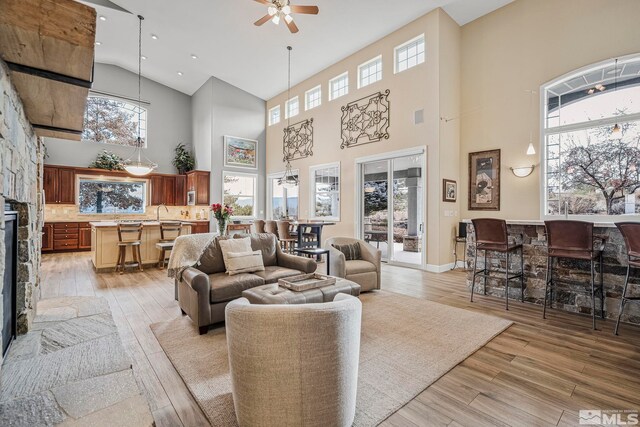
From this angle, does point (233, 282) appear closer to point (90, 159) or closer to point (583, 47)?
point (583, 47)

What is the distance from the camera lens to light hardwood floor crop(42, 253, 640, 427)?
70.2 inches

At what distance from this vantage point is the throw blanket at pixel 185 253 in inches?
129

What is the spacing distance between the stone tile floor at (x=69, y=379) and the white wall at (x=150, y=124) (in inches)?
315

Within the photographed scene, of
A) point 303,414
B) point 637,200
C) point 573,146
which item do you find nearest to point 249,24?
point 573,146

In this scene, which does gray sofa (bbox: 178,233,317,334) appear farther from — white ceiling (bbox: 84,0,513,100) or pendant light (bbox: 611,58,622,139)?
pendant light (bbox: 611,58,622,139)

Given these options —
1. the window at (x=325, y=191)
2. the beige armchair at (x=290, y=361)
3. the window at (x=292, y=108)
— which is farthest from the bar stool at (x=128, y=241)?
the window at (x=292, y=108)

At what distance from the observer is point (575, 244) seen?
3.21 meters

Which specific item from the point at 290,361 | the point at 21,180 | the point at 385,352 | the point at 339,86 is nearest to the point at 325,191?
the point at 339,86

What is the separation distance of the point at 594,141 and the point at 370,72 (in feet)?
15.3

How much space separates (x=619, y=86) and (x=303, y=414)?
659cm

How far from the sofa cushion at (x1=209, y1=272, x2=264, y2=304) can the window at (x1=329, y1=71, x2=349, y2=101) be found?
20.1 ft

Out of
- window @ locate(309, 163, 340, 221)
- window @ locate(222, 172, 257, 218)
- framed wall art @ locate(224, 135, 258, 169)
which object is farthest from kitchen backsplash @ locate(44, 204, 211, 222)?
window @ locate(309, 163, 340, 221)

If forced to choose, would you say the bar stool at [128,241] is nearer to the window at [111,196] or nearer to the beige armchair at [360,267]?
the beige armchair at [360,267]

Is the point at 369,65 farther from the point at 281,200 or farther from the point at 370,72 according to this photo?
the point at 281,200
